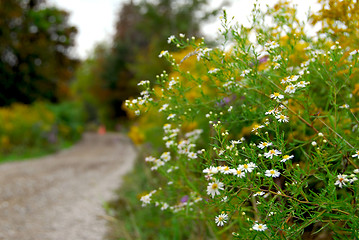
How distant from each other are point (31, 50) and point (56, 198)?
9608 mm

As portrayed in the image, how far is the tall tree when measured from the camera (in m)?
12.2

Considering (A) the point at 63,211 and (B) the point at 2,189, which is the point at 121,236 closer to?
(A) the point at 63,211

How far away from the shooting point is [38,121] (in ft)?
34.8

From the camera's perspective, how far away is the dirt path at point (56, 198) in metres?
3.47

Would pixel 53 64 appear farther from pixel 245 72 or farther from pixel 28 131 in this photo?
pixel 245 72

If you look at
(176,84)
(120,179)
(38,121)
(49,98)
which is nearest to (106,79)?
(49,98)

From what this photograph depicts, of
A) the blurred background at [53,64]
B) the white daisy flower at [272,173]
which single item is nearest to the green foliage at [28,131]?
the blurred background at [53,64]

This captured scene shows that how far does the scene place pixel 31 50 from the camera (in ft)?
41.4

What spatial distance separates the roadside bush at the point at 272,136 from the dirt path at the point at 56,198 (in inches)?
82.7

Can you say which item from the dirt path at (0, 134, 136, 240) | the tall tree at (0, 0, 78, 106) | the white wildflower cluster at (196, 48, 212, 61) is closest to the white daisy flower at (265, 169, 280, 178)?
the white wildflower cluster at (196, 48, 212, 61)

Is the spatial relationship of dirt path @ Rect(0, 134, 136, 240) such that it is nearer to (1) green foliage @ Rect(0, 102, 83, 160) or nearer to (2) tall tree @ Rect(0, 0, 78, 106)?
(1) green foliage @ Rect(0, 102, 83, 160)

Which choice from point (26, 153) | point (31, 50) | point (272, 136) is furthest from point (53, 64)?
point (272, 136)

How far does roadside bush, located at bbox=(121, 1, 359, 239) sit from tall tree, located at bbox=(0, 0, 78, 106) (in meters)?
12.4

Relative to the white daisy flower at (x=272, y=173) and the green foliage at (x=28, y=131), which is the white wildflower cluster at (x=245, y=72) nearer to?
the white daisy flower at (x=272, y=173)
